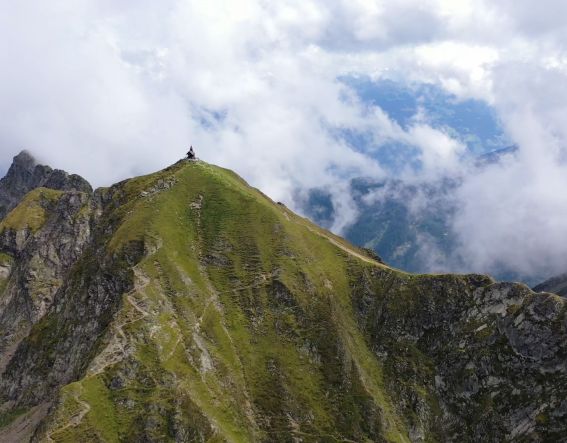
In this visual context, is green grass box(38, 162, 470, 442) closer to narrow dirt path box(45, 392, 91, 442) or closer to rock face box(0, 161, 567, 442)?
rock face box(0, 161, 567, 442)

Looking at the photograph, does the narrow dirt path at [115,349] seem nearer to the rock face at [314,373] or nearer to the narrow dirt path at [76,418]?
the rock face at [314,373]

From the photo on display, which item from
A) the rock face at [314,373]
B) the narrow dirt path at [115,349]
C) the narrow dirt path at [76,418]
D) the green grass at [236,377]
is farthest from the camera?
the narrow dirt path at [115,349]

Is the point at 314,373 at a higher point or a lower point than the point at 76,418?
higher

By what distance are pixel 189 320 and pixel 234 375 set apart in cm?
2356

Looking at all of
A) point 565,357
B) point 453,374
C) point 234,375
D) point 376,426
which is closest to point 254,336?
point 234,375

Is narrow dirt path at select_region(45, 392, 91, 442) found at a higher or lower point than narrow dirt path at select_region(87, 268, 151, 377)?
lower

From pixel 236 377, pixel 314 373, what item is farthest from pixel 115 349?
pixel 314 373

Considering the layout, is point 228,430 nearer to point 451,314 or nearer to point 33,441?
point 33,441

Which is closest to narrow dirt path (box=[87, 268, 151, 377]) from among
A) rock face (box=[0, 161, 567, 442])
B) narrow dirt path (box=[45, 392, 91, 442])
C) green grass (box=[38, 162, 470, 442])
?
rock face (box=[0, 161, 567, 442])

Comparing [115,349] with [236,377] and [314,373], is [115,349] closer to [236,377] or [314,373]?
[236,377]

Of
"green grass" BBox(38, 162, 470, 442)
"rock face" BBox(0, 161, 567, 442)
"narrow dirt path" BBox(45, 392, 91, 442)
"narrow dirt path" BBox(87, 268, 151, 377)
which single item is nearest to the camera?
"narrow dirt path" BBox(45, 392, 91, 442)

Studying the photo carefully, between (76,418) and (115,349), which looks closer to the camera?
(76,418)

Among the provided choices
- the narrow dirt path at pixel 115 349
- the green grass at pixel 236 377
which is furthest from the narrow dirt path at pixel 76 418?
the narrow dirt path at pixel 115 349

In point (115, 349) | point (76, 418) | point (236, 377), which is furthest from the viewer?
point (236, 377)
